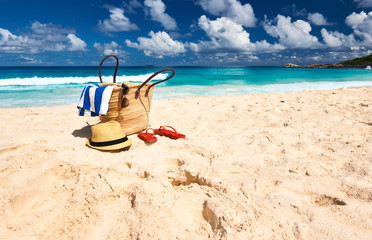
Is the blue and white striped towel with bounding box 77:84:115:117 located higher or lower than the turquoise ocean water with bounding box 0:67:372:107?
higher

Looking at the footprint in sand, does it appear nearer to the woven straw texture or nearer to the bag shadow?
the woven straw texture

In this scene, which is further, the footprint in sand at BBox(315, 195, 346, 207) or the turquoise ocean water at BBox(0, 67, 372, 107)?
the turquoise ocean water at BBox(0, 67, 372, 107)

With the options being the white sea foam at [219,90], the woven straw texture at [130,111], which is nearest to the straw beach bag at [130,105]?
the woven straw texture at [130,111]

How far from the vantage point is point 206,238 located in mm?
1220

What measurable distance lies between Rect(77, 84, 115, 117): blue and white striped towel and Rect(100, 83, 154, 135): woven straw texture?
0.09m

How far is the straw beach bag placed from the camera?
8.27ft

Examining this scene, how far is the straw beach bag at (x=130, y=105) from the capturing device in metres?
2.52

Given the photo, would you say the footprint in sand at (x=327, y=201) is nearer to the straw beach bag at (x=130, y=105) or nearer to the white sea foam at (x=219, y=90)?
the straw beach bag at (x=130, y=105)

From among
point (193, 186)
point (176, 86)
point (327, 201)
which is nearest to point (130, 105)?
point (193, 186)

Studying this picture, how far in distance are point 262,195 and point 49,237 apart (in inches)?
57.0

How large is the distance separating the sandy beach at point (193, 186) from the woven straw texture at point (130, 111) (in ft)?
1.16

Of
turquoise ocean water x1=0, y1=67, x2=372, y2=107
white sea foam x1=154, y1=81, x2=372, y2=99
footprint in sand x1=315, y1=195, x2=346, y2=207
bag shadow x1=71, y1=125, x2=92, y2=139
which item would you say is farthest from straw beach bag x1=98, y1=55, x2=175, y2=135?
white sea foam x1=154, y1=81, x2=372, y2=99

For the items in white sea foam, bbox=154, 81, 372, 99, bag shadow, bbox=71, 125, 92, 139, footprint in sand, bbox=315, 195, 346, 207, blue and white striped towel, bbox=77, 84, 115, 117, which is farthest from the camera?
white sea foam, bbox=154, 81, 372, 99

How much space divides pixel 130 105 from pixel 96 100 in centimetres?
44
